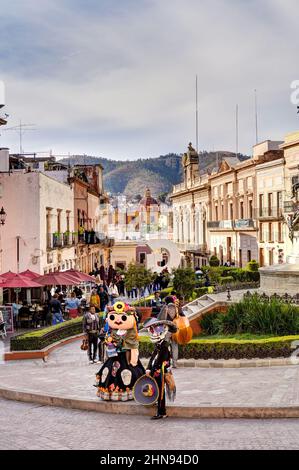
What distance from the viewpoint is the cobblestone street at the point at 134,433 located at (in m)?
8.68

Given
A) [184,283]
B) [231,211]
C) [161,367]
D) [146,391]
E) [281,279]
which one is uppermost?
[231,211]

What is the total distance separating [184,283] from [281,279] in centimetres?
441

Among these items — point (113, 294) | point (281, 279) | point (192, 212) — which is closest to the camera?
point (281, 279)

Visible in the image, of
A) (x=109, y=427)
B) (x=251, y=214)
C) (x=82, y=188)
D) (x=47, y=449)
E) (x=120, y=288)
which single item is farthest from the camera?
(x=251, y=214)

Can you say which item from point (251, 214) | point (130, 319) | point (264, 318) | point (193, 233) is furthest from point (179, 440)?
point (193, 233)

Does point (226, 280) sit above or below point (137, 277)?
below

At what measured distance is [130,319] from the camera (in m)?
11.2

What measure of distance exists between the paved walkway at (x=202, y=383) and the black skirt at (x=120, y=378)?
19.2 inches

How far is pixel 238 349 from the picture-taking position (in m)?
14.1

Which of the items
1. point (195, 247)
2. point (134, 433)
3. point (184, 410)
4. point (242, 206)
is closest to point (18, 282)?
point (184, 410)

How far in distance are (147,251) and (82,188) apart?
36.4 m

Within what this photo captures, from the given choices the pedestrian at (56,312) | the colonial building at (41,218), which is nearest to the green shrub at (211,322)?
the pedestrian at (56,312)

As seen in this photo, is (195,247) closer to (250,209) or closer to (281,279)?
(250,209)

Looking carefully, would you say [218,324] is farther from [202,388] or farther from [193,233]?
[193,233]
